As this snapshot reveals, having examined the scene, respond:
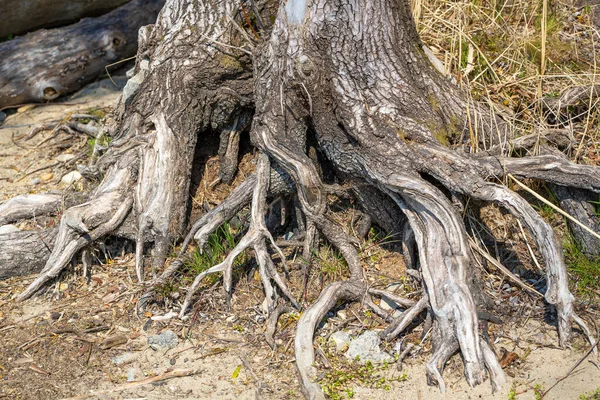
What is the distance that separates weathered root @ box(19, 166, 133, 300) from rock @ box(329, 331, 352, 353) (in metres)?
1.74

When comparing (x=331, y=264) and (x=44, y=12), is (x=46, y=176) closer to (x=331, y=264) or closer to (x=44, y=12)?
(x=44, y=12)

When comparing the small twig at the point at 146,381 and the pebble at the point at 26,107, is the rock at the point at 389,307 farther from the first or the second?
the pebble at the point at 26,107

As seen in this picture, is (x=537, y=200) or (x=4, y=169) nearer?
(x=537, y=200)

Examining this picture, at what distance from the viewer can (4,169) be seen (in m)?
5.98

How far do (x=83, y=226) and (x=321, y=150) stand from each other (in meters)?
1.66

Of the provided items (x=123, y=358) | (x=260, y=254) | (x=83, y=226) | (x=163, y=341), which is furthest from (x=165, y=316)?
(x=83, y=226)

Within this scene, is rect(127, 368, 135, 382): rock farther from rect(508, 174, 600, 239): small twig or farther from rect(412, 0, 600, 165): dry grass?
rect(412, 0, 600, 165): dry grass

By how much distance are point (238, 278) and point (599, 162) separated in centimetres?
247

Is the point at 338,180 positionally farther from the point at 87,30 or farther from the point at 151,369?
the point at 87,30

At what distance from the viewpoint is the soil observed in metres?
3.59

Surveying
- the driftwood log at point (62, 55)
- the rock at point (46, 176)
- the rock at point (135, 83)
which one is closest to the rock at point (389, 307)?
the rock at point (135, 83)

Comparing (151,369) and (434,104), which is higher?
(434,104)

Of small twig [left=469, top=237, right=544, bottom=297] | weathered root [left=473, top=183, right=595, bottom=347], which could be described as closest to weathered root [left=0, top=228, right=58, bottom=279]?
small twig [left=469, top=237, right=544, bottom=297]

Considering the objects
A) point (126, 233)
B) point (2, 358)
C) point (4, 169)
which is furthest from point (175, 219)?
point (4, 169)
